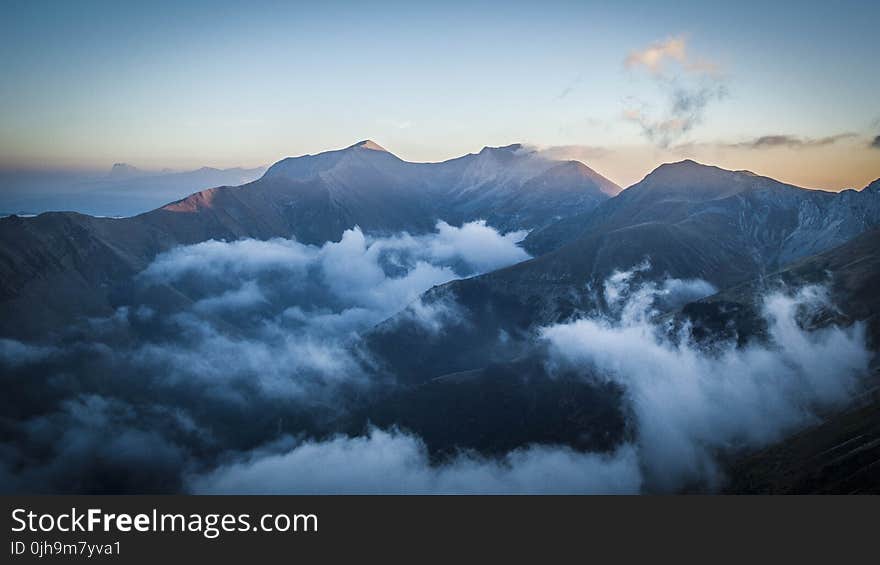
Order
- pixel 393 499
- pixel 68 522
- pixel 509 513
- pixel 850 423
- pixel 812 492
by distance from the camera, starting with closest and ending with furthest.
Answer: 1. pixel 68 522
2. pixel 393 499
3. pixel 509 513
4. pixel 812 492
5. pixel 850 423

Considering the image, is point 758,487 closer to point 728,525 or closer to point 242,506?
point 728,525

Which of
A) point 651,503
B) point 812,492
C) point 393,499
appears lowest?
point 812,492

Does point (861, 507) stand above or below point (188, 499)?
below

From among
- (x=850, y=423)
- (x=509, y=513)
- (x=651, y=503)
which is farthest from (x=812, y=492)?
(x=509, y=513)

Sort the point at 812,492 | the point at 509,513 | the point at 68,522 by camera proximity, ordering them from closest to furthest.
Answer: the point at 68,522
the point at 509,513
the point at 812,492

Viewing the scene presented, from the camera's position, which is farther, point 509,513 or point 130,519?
point 509,513

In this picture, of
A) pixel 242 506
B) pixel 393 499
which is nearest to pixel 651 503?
pixel 393 499

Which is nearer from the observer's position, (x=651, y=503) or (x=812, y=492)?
(x=651, y=503)

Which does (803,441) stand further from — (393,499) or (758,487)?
(393,499)

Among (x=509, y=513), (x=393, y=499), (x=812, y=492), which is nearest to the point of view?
(x=393, y=499)
